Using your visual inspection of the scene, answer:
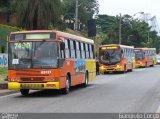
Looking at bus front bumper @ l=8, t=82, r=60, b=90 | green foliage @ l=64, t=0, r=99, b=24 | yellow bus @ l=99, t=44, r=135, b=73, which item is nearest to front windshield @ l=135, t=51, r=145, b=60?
yellow bus @ l=99, t=44, r=135, b=73

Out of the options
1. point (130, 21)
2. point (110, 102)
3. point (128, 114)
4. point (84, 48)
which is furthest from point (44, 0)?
point (130, 21)

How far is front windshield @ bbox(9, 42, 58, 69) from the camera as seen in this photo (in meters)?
20.5

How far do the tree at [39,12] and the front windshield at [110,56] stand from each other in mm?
5775

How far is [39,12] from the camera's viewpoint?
154 feet

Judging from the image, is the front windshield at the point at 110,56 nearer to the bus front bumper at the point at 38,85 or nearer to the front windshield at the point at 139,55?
the front windshield at the point at 139,55

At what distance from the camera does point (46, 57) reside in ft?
67.3

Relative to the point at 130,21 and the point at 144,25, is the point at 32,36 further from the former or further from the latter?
the point at 144,25

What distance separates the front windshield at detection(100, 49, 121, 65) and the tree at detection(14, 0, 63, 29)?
5775 mm

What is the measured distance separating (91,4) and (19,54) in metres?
87.4

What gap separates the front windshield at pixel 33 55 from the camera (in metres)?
20.5

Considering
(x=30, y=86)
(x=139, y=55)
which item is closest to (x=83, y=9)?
(x=139, y=55)

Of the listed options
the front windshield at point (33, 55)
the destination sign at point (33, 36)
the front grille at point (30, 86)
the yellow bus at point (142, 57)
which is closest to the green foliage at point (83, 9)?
the yellow bus at point (142, 57)

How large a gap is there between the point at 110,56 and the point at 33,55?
85.7 feet

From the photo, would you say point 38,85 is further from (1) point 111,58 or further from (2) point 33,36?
(1) point 111,58
